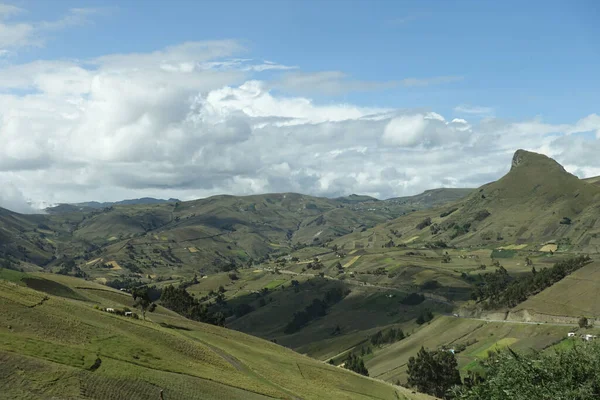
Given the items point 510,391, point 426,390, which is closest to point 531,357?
point 510,391

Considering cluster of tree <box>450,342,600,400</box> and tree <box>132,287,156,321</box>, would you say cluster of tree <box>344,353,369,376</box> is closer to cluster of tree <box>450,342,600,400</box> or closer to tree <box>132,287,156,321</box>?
tree <box>132,287,156,321</box>

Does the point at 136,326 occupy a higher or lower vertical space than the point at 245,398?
higher

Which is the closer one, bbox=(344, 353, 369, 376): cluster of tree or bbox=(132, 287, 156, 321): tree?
bbox=(132, 287, 156, 321): tree

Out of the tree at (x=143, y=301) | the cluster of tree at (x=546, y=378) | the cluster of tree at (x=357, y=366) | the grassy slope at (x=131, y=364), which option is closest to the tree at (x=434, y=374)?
the cluster of tree at (x=357, y=366)

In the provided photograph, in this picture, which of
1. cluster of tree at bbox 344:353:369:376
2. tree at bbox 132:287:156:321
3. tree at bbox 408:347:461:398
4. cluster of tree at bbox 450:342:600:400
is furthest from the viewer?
cluster of tree at bbox 344:353:369:376

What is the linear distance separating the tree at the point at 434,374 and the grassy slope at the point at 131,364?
28.4m

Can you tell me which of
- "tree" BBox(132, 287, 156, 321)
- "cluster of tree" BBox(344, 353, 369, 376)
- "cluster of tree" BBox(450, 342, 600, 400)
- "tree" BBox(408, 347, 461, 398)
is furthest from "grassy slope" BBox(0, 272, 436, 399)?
"cluster of tree" BBox(344, 353, 369, 376)

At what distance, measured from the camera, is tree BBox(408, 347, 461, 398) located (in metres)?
154

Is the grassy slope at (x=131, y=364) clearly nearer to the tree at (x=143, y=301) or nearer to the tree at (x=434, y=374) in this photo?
Answer: the tree at (x=143, y=301)

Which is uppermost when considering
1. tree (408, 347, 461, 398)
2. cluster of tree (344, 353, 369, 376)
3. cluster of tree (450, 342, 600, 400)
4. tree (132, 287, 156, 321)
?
cluster of tree (450, 342, 600, 400)

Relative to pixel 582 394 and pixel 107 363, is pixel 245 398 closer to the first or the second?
pixel 107 363

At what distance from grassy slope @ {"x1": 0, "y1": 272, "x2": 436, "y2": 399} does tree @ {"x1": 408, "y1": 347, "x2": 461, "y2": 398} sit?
28.4 metres

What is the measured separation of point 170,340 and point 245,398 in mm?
27057

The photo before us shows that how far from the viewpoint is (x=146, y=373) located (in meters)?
80.2
